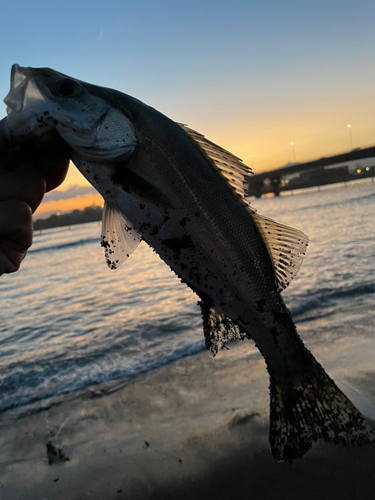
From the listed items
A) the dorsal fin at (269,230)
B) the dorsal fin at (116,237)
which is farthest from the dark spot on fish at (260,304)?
the dorsal fin at (116,237)

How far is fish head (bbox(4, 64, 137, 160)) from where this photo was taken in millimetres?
2113

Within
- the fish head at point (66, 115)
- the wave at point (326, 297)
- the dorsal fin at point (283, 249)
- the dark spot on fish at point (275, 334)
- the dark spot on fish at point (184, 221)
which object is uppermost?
the fish head at point (66, 115)

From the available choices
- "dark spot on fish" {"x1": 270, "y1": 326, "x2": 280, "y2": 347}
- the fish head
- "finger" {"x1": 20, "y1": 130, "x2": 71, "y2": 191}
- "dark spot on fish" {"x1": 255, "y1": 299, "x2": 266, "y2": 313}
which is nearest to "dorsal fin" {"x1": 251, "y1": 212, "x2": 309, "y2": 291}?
"dark spot on fish" {"x1": 255, "y1": 299, "x2": 266, "y2": 313}

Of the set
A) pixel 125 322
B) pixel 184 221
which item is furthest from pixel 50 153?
pixel 125 322

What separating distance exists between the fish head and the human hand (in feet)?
0.43

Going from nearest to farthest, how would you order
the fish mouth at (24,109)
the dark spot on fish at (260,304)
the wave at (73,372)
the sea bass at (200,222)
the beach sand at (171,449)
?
1. the fish mouth at (24,109)
2. the sea bass at (200,222)
3. the dark spot on fish at (260,304)
4. the beach sand at (171,449)
5. the wave at (73,372)

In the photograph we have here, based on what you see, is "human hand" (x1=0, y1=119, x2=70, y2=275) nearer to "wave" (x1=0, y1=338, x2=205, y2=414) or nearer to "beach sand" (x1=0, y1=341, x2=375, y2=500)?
"beach sand" (x1=0, y1=341, x2=375, y2=500)

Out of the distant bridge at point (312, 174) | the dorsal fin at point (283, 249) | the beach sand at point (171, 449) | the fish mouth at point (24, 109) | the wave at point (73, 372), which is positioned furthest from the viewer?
the distant bridge at point (312, 174)

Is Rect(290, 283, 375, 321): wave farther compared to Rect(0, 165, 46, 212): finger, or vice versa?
Rect(290, 283, 375, 321): wave

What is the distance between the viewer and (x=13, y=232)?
2307 mm

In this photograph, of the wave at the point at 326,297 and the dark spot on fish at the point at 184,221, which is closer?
the dark spot on fish at the point at 184,221

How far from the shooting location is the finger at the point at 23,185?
7.45 ft

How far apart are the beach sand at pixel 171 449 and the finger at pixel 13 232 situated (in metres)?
2.15

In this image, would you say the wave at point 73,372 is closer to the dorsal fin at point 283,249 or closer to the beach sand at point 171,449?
the beach sand at point 171,449
